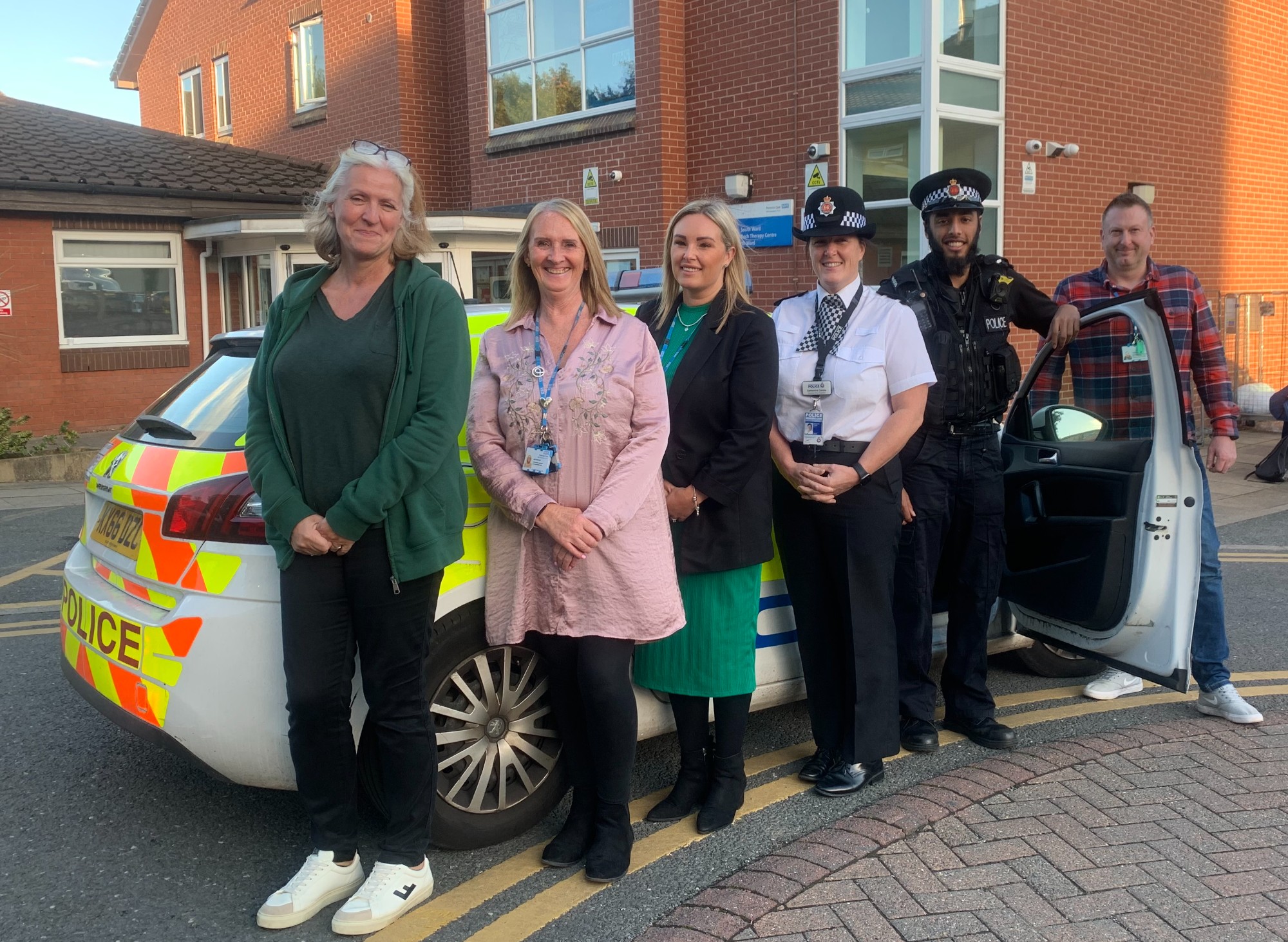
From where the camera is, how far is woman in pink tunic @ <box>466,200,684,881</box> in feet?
10.5

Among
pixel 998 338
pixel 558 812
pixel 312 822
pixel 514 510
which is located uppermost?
pixel 998 338

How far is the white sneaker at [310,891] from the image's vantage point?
3062 mm

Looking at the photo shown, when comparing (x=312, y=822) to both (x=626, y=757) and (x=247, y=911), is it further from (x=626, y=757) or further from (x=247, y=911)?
(x=626, y=757)

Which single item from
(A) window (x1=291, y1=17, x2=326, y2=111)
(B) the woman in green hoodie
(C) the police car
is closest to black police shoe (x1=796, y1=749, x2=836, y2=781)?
(C) the police car

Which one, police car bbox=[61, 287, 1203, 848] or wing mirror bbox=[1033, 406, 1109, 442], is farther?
wing mirror bbox=[1033, 406, 1109, 442]

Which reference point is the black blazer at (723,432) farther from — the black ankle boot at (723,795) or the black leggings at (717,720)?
the black ankle boot at (723,795)

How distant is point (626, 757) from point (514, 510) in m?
0.81

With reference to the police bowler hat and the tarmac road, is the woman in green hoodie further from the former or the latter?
the police bowler hat

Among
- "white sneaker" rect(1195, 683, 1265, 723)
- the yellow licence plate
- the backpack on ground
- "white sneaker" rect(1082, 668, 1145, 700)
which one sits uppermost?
the yellow licence plate

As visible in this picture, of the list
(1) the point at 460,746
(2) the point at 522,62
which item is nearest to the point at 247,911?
(1) the point at 460,746

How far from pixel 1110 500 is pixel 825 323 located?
1.38 metres

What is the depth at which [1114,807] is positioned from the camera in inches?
144

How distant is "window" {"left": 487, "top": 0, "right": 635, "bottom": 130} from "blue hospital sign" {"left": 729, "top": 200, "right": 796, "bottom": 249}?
2.29 metres

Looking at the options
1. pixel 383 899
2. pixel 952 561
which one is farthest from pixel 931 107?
pixel 383 899
